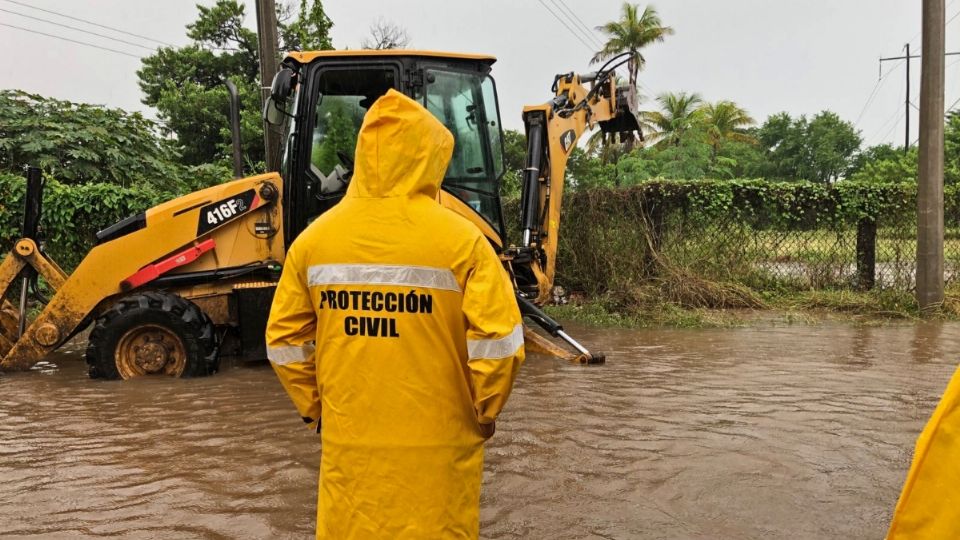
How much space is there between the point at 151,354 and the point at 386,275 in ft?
17.1

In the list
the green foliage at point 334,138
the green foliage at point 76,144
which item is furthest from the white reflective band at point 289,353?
the green foliage at point 76,144

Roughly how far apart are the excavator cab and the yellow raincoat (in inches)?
198

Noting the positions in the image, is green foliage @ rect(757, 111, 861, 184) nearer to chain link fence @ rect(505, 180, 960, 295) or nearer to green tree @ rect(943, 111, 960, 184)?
green tree @ rect(943, 111, 960, 184)

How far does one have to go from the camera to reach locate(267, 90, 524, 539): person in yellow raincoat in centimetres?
210

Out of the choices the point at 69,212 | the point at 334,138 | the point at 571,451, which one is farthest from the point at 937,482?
the point at 69,212

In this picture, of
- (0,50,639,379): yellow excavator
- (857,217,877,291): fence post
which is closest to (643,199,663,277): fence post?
(857,217,877,291): fence post

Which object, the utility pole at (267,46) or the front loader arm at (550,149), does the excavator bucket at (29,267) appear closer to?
the utility pole at (267,46)

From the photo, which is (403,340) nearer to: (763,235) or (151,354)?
(151,354)

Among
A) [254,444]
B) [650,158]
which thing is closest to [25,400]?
[254,444]

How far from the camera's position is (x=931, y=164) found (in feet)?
29.6

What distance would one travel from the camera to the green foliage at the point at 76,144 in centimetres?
1335

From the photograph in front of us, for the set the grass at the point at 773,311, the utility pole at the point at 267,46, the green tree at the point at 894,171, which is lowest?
the grass at the point at 773,311

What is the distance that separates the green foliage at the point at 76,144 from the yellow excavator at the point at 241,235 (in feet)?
24.3

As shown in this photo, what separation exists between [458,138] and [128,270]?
3.33 metres
